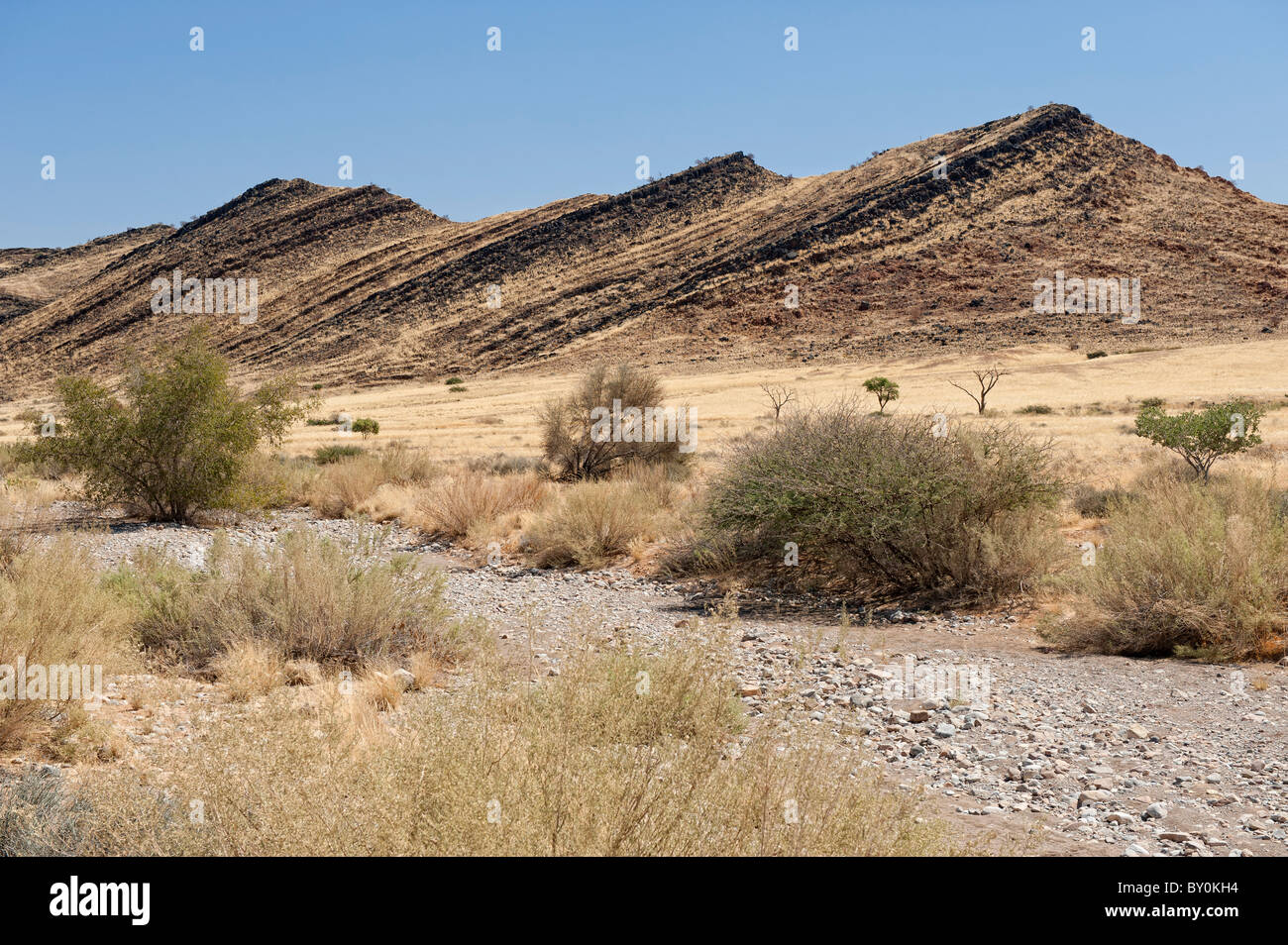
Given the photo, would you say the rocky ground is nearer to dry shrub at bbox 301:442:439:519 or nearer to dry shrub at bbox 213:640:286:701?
dry shrub at bbox 213:640:286:701

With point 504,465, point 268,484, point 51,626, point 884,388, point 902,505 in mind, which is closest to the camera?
point 51,626

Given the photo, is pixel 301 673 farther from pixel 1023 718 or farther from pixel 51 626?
pixel 1023 718

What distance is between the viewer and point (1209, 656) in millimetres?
7367

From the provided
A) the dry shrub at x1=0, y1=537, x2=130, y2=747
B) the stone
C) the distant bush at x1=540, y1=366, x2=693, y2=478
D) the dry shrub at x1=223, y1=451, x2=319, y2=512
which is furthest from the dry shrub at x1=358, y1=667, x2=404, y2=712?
the distant bush at x1=540, y1=366, x2=693, y2=478

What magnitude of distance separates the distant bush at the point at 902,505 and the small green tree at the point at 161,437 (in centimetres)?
828

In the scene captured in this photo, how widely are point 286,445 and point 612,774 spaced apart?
28687mm

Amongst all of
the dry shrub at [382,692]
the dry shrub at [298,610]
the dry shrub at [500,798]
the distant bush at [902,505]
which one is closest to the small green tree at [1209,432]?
the distant bush at [902,505]

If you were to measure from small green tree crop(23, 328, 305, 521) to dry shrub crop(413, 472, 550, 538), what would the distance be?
317cm

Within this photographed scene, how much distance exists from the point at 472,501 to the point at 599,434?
4606mm

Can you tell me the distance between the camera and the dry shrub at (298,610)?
7.06 meters

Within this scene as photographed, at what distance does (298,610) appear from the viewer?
282 inches

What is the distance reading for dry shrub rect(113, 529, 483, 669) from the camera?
7.06 metres

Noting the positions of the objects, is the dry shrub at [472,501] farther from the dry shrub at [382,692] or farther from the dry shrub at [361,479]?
the dry shrub at [382,692]

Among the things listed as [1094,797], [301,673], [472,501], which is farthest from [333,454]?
[1094,797]
